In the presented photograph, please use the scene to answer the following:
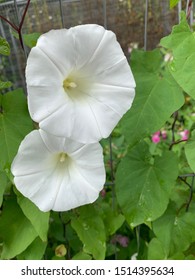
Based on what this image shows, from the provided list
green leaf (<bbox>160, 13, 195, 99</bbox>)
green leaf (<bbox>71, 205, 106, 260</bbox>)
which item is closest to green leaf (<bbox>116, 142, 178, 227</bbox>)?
green leaf (<bbox>71, 205, 106, 260</bbox>)

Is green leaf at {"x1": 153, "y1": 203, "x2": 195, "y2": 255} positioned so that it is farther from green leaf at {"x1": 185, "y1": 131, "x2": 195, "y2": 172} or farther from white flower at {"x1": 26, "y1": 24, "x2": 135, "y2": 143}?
white flower at {"x1": 26, "y1": 24, "x2": 135, "y2": 143}

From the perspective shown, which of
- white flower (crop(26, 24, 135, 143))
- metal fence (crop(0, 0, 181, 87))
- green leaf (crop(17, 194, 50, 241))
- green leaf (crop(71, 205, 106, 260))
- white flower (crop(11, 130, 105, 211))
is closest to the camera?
white flower (crop(26, 24, 135, 143))

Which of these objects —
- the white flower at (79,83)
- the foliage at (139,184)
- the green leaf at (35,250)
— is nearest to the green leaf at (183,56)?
the foliage at (139,184)

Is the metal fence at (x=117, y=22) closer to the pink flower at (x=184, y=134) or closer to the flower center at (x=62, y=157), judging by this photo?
the pink flower at (x=184, y=134)

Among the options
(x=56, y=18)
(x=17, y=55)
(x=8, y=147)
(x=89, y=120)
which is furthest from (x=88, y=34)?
(x=17, y=55)

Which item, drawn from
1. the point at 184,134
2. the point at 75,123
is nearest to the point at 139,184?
the point at 75,123
